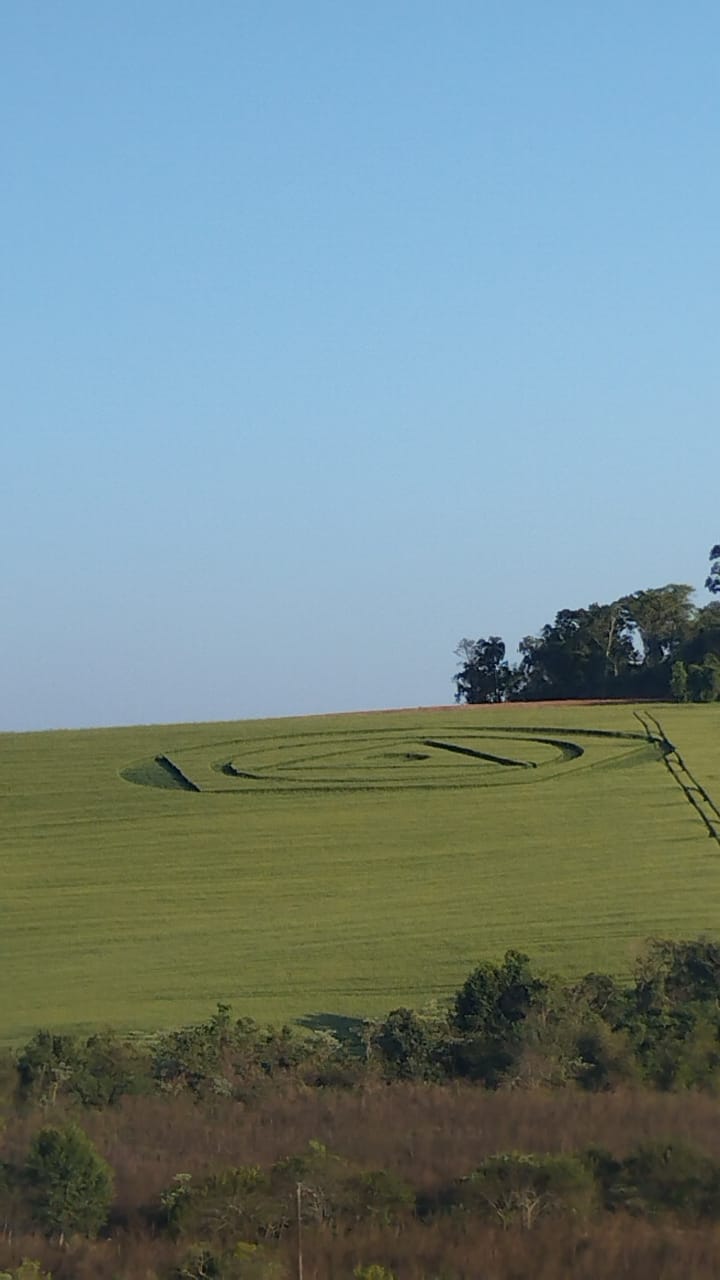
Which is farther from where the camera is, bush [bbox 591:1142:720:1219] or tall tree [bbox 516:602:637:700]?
tall tree [bbox 516:602:637:700]

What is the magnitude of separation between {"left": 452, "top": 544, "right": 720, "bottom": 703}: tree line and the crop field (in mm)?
4212

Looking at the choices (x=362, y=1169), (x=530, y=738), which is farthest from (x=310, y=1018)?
(x=530, y=738)

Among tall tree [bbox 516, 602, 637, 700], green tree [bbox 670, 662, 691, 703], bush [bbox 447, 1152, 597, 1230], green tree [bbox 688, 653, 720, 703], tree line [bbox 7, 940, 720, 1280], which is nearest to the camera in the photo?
tree line [bbox 7, 940, 720, 1280]

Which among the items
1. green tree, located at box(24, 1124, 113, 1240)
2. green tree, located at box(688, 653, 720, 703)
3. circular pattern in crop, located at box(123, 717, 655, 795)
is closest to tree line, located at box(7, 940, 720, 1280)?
green tree, located at box(24, 1124, 113, 1240)

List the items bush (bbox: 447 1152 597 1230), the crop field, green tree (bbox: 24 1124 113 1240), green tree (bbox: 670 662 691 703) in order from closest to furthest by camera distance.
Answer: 1. bush (bbox: 447 1152 597 1230)
2. green tree (bbox: 24 1124 113 1240)
3. the crop field
4. green tree (bbox: 670 662 691 703)

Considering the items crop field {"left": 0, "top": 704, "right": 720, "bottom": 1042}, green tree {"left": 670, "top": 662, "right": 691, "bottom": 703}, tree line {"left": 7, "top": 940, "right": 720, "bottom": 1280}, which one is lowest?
tree line {"left": 7, "top": 940, "right": 720, "bottom": 1280}

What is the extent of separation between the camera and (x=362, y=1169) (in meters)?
12.6

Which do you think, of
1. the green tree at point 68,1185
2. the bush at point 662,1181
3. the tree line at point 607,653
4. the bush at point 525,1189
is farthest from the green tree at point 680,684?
the green tree at point 68,1185

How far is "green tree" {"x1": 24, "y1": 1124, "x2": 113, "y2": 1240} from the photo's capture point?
1184 centimetres

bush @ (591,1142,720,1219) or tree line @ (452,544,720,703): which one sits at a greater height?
tree line @ (452,544,720,703)

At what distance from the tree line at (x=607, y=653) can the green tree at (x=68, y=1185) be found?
29538 millimetres

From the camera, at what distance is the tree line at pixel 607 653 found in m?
41.9

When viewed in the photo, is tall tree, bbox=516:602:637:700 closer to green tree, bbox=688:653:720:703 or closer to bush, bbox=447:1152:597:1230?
green tree, bbox=688:653:720:703

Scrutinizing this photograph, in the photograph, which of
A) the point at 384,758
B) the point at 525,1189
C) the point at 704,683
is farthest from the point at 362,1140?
the point at 704,683
